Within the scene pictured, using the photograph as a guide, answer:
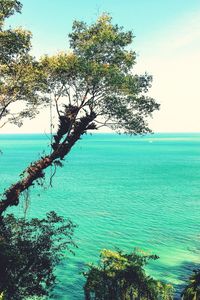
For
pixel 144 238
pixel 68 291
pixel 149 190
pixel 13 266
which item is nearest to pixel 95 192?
pixel 149 190

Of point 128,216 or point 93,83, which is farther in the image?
point 128,216

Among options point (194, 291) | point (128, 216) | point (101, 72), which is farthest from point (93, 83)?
point (128, 216)

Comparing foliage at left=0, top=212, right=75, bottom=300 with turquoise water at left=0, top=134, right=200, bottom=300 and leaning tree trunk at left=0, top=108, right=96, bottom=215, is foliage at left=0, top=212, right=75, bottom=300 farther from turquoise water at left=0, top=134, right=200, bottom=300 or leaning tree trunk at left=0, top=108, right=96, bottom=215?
turquoise water at left=0, top=134, right=200, bottom=300

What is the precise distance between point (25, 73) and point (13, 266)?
1250cm

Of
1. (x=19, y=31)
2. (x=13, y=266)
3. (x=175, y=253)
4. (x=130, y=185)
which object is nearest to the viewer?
(x=19, y=31)

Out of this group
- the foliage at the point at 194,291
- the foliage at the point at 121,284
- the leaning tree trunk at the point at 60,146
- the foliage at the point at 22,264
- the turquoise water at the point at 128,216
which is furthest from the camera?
the turquoise water at the point at 128,216

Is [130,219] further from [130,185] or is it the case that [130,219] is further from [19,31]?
[19,31]

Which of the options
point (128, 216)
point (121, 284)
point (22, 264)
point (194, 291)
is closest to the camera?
point (194, 291)

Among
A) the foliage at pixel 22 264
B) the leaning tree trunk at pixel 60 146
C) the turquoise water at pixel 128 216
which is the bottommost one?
the turquoise water at pixel 128 216

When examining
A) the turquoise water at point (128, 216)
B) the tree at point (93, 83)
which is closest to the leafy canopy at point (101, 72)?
the tree at point (93, 83)

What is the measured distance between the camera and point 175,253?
150ft

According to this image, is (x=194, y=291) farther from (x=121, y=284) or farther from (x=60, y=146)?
(x=60, y=146)

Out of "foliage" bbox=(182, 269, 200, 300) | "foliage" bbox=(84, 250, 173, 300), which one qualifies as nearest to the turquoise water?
"foliage" bbox=(84, 250, 173, 300)

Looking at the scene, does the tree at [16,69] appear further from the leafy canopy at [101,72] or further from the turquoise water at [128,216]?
the turquoise water at [128,216]
